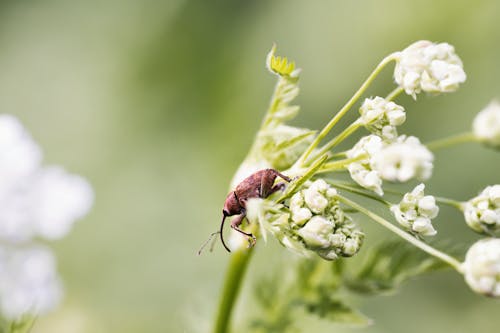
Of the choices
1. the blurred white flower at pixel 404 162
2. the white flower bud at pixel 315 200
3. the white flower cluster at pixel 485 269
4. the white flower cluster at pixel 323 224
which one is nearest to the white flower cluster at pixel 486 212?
the white flower cluster at pixel 485 269

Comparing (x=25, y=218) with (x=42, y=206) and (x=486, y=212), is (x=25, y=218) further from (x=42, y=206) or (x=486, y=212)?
(x=486, y=212)

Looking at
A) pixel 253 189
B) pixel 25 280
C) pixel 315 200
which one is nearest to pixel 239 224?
pixel 253 189

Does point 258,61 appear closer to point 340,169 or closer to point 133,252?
point 133,252

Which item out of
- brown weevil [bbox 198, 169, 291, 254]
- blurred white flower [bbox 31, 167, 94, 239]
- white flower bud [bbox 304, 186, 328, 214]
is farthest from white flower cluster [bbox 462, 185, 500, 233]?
blurred white flower [bbox 31, 167, 94, 239]

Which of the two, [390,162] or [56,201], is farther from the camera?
[56,201]

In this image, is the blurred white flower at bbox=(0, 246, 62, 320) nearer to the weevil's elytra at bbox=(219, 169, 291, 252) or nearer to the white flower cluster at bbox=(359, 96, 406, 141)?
the weevil's elytra at bbox=(219, 169, 291, 252)
